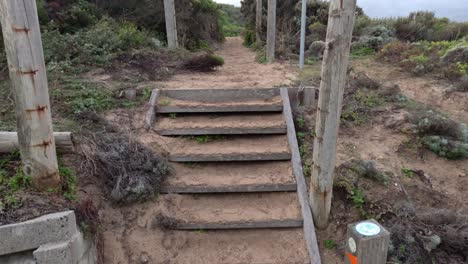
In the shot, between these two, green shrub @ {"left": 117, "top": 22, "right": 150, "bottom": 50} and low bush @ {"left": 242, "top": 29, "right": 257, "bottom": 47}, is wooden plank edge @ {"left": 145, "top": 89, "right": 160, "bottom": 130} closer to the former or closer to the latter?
green shrub @ {"left": 117, "top": 22, "right": 150, "bottom": 50}

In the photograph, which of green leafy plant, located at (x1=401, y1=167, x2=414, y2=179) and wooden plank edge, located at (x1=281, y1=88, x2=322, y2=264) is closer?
wooden plank edge, located at (x1=281, y1=88, x2=322, y2=264)

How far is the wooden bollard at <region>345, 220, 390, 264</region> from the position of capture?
2.05 meters

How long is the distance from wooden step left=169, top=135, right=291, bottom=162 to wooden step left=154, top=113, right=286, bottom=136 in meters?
0.11

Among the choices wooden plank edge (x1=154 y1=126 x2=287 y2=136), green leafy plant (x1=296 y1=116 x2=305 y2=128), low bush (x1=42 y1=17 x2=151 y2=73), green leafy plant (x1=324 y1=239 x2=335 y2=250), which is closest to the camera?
green leafy plant (x1=324 y1=239 x2=335 y2=250)

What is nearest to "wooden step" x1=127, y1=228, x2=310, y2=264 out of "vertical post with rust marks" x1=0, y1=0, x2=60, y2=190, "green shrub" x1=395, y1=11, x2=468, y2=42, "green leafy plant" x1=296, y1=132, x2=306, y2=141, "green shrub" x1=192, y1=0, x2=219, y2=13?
"vertical post with rust marks" x1=0, y1=0, x2=60, y2=190

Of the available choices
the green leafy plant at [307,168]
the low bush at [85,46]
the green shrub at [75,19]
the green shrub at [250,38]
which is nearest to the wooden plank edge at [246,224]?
the green leafy plant at [307,168]

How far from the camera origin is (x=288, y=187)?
3.96 metres

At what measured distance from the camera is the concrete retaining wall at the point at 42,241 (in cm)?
264

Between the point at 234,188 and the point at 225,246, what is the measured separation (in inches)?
26.7

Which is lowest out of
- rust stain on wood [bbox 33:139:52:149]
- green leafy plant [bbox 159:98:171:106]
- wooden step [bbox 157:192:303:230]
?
wooden step [bbox 157:192:303:230]

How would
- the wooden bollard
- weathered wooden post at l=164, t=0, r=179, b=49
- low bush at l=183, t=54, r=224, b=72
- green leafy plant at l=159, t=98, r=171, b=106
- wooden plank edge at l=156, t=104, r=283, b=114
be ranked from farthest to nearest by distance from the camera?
weathered wooden post at l=164, t=0, r=179, b=49 < low bush at l=183, t=54, r=224, b=72 < green leafy plant at l=159, t=98, r=171, b=106 < wooden plank edge at l=156, t=104, r=283, b=114 < the wooden bollard

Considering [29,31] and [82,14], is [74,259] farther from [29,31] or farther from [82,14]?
[82,14]

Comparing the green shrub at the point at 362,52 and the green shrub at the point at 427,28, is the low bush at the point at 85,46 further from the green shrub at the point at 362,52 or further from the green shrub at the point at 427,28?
the green shrub at the point at 427,28

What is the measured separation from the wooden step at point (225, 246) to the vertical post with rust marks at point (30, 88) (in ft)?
3.67
